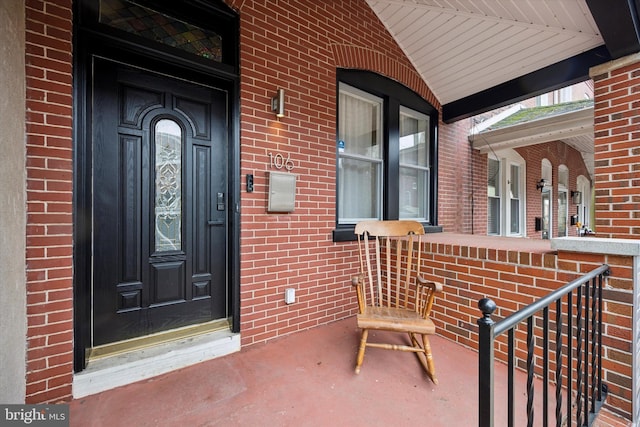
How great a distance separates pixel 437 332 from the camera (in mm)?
2459

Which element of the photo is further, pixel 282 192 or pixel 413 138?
pixel 413 138

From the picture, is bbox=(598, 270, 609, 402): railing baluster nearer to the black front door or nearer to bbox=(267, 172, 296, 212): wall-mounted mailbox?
bbox=(267, 172, 296, 212): wall-mounted mailbox

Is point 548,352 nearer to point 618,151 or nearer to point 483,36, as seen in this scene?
point 618,151

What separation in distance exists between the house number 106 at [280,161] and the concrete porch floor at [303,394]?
146cm

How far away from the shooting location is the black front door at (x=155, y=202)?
180 cm

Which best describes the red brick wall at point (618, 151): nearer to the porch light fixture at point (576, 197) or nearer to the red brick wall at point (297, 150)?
the red brick wall at point (297, 150)

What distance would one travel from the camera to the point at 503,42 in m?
2.73

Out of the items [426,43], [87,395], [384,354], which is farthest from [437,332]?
[426,43]

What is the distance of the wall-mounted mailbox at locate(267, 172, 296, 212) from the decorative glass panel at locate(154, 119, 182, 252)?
67cm

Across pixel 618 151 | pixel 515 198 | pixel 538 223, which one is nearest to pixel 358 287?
pixel 618 151

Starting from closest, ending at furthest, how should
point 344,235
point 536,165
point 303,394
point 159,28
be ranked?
point 303,394 < point 159,28 < point 344,235 < point 536,165

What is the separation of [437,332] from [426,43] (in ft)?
9.84

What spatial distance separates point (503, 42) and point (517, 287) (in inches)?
92.8

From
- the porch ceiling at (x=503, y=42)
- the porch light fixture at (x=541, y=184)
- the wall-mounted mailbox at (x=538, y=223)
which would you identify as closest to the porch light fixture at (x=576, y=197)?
the porch light fixture at (x=541, y=184)
